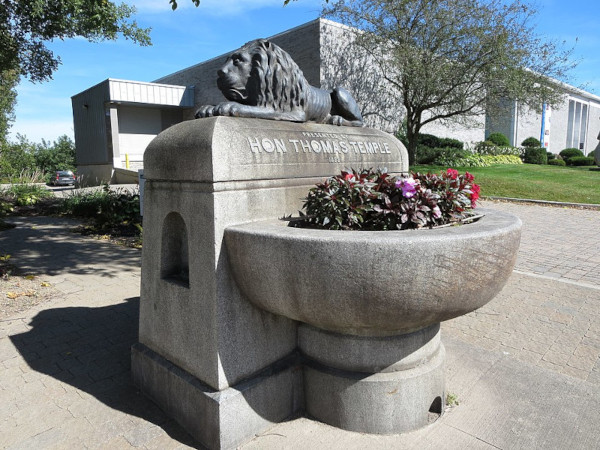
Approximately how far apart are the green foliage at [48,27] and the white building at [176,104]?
1052 cm

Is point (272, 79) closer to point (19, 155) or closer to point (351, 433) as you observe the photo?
point (351, 433)

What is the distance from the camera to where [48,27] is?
8766 mm

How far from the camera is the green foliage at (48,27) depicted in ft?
25.2

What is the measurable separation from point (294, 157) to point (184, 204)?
85 centimetres

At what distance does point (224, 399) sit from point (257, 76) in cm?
220

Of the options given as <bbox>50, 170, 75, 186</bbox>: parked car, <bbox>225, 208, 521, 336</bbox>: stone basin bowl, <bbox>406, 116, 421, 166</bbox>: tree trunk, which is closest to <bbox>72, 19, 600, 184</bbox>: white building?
<bbox>406, 116, 421, 166</bbox>: tree trunk

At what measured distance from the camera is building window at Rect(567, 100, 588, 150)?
46531mm

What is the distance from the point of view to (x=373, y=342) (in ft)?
8.50

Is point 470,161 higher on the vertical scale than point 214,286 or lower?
higher

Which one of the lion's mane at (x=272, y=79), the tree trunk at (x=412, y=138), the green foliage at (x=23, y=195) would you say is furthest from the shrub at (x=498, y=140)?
the lion's mane at (x=272, y=79)

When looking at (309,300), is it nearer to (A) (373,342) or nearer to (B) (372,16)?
(A) (373,342)

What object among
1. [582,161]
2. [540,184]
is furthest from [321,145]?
[582,161]

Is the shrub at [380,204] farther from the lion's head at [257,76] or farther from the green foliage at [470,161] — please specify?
the green foliage at [470,161]

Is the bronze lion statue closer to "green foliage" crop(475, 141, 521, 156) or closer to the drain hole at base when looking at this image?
the drain hole at base
